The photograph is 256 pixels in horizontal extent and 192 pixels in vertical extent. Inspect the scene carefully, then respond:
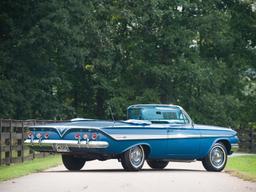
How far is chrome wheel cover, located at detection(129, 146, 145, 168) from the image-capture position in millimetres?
20125

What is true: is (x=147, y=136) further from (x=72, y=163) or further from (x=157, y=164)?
(x=157, y=164)

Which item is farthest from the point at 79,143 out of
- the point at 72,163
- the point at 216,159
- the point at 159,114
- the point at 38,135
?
the point at 216,159

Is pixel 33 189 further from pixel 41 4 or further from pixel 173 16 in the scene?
pixel 173 16

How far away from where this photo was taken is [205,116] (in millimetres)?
55875

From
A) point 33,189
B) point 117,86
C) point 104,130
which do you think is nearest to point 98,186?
point 33,189

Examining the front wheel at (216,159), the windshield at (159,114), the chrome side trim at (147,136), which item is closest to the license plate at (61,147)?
the chrome side trim at (147,136)

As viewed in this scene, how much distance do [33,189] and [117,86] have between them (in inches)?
1606

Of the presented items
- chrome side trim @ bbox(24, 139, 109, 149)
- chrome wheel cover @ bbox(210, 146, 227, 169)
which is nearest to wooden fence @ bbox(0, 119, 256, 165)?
chrome side trim @ bbox(24, 139, 109, 149)

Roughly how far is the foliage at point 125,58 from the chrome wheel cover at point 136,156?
2408 cm

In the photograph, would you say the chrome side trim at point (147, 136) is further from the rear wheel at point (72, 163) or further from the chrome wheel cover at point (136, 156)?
the rear wheel at point (72, 163)

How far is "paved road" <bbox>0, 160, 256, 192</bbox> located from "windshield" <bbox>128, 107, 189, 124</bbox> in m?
2.63

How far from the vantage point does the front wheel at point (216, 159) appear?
2206 cm

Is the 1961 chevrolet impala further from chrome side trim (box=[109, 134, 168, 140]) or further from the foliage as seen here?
the foliage

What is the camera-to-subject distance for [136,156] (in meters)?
20.3
